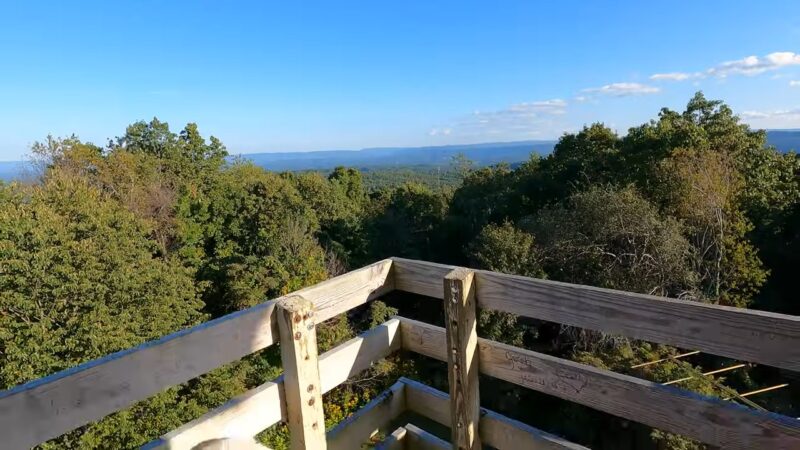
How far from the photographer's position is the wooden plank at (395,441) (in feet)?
6.84

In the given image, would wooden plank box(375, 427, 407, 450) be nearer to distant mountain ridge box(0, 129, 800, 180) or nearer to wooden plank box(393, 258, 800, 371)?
wooden plank box(393, 258, 800, 371)

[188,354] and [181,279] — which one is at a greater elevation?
[188,354]

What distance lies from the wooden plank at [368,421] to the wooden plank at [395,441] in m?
0.06

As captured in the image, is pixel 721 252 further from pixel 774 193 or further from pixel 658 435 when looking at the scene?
pixel 658 435

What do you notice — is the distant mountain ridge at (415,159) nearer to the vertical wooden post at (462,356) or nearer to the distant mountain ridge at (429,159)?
the distant mountain ridge at (429,159)

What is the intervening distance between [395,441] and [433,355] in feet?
1.69

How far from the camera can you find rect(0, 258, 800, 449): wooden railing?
1100mm

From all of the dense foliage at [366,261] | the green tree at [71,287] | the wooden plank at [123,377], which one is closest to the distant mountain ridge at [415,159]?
the dense foliage at [366,261]

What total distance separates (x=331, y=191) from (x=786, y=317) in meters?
25.6

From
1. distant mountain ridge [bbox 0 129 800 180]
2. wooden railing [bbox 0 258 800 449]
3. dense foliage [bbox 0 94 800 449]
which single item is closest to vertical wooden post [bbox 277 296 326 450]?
wooden railing [bbox 0 258 800 449]

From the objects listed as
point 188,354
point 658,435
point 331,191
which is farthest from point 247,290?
point 188,354

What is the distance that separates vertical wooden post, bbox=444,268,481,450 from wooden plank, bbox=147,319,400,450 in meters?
0.35

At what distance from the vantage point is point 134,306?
11727mm

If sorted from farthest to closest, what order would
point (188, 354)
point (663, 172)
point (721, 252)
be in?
point (663, 172) < point (721, 252) < point (188, 354)
